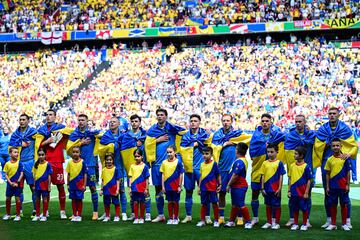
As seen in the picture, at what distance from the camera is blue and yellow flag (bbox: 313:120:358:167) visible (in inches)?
396

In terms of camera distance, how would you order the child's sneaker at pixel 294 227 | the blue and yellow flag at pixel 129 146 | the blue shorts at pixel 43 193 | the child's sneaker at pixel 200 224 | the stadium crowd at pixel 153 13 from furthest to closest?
the stadium crowd at pixel 153 13 < the blue and yellow flag at pixel 129 146 < the blue shorts at pixel 43 193 < the child's sneaker at pixel 200 224 < the child's sneaker at pixel 294 227

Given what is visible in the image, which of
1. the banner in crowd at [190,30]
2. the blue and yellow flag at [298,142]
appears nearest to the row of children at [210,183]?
the blue and yellow flag at [298,142]

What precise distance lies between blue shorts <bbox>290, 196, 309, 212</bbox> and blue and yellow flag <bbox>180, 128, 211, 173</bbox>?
1.68 metres

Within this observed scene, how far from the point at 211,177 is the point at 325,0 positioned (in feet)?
93.8

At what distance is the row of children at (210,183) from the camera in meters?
9.86

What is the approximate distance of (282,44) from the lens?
35406 millimetres

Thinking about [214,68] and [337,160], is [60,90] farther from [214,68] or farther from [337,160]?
[337,160]

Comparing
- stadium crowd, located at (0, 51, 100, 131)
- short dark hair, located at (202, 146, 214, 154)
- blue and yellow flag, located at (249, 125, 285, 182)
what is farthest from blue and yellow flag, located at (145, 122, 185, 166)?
stadium crowd, located at (0, 51, 100, 131)

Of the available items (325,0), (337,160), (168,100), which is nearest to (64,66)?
(168,100)

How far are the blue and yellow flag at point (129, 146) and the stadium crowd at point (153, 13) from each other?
26.3 metres

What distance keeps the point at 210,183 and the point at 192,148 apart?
0.82m

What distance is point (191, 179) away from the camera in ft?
35.7

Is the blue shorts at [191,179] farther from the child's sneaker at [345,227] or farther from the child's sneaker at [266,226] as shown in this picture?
the child's sneaker at [345,227]

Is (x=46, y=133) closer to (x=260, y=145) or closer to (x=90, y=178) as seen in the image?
(x=90, y=178)
